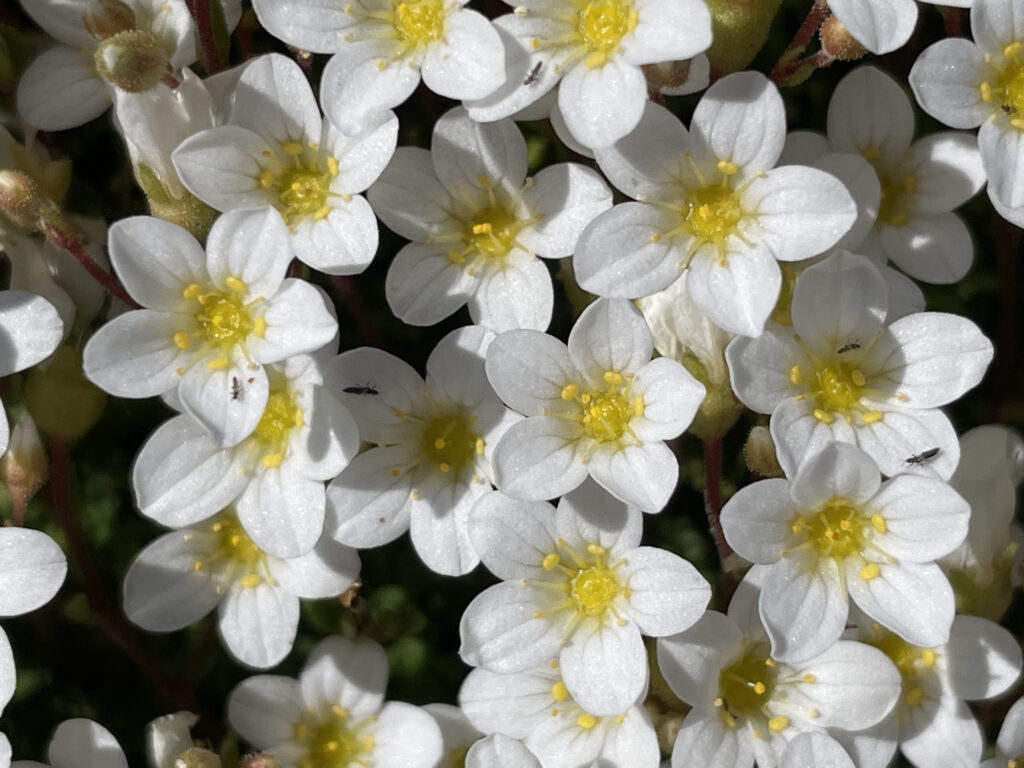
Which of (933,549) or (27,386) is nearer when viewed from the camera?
(933,549)

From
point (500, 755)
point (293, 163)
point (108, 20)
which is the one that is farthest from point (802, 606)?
point (108, 20)

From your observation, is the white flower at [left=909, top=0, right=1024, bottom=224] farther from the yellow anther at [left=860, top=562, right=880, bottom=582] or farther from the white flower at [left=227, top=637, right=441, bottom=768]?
the white flower at [left=227, top=637, right=441, bottom=768]

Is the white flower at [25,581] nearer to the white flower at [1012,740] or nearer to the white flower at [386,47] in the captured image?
the white flower at [386,47]

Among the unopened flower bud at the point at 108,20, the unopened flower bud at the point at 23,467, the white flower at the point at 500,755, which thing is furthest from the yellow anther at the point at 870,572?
the unopened flower bud at the point at 108,20

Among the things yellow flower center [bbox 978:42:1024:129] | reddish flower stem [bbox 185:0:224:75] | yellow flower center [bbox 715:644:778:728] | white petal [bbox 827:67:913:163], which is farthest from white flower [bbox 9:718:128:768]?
yellow flower center [bbox 978:42:1024:129]

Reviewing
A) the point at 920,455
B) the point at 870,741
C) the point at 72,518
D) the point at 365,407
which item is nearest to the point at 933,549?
the point at 920,455

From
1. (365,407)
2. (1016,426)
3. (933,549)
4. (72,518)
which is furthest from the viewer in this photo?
(1016,426)

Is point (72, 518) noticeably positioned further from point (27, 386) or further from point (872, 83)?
point (872, 83)
